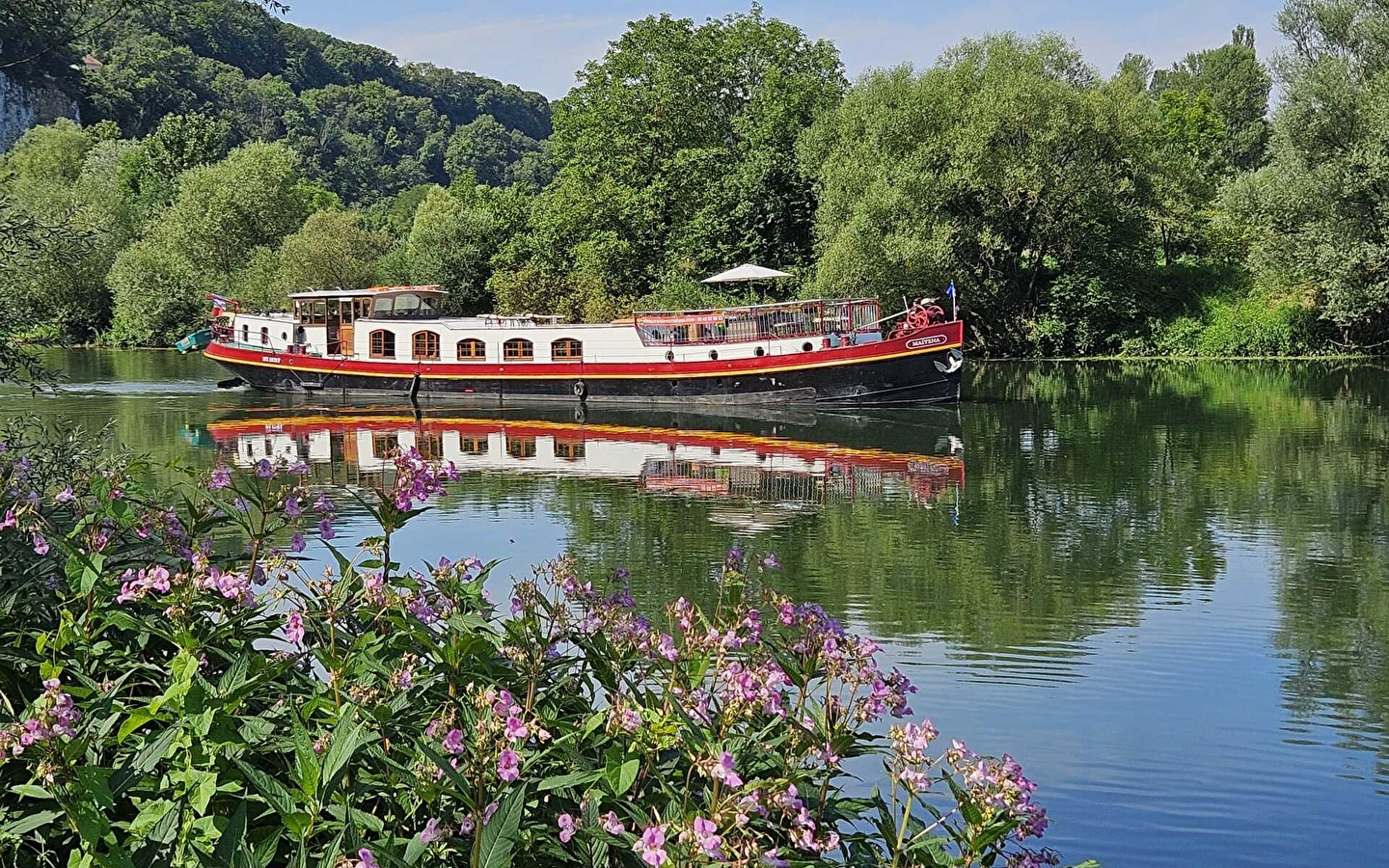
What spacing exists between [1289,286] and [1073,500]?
27.6m

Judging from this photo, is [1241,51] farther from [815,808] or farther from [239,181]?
[815,808]

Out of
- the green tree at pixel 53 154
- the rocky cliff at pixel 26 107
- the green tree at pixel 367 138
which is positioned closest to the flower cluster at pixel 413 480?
the green tree at pixel 53 154

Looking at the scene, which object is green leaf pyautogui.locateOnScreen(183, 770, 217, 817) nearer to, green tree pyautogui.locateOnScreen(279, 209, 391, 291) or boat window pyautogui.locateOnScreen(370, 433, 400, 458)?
boat window pyautogui.locateOnScreen(370, 433, 400, 458)

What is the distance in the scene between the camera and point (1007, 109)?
38281mm

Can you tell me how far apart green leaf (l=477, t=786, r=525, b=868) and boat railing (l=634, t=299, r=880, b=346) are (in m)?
25.8

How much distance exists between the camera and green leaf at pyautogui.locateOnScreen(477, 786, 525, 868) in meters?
2.93

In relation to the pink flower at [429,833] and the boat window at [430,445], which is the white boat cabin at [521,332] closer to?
the boat window at [430,445]

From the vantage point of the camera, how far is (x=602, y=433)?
987 inches

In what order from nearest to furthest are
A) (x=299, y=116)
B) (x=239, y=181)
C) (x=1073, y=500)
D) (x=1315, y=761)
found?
(x=1315, y=761) < (x=1073, y=500) < (x=239, y=181) < (x=299, y=116)

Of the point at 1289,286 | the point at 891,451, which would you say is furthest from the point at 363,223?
the point at 891,451

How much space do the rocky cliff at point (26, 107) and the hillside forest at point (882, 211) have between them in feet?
104

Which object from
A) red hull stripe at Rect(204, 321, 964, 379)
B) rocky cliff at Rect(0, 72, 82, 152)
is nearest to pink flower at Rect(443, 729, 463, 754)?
red hull stripe at Rect(204, 321, 964, 379)

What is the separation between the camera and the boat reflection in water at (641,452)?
58.3 feet

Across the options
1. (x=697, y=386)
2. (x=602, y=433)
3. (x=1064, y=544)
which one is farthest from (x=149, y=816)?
(x=697, y=386)
